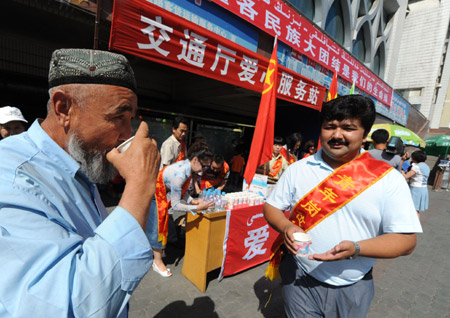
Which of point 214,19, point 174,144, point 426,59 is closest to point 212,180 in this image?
point 174,144

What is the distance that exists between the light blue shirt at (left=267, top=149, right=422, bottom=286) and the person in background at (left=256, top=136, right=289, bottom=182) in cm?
315

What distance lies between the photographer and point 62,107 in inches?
34.8

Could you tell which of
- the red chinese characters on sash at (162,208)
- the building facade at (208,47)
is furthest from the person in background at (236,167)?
the red chinese characters on sash at (162,208)

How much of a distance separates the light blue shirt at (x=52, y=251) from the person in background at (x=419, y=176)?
7.59 metres

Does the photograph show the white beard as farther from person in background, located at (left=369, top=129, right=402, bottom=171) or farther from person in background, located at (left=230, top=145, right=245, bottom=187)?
person in background, located at (left=230, top=145, right=245, bottom=187)

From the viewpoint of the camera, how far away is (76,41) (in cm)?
460

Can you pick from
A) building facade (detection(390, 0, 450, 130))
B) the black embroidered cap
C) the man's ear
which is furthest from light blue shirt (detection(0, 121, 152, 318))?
building facade (detection(390, 0, 450, 130))

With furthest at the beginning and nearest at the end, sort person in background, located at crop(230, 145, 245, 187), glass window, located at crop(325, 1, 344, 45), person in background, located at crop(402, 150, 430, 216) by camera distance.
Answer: glass window, located at crop(325, 1, 344, 45), person in background, located at crop(230, 145, 245, 187), person in background, located at crop(402, 150, 430, 216)

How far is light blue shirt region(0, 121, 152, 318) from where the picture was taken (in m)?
0.50

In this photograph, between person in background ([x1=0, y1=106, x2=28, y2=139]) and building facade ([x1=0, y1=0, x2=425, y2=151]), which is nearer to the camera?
person in background ([x1=0, y1=106, x2=28, y2=139])

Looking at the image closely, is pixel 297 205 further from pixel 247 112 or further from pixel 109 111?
pixel 247 112

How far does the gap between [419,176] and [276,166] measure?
15.0ft

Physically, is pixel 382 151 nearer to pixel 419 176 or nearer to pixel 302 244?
pixel 419 176

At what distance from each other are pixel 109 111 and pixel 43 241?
21.5 inches
